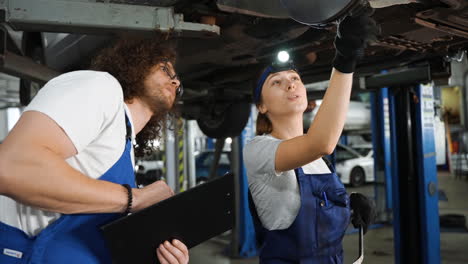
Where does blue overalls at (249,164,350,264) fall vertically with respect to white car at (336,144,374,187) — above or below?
above

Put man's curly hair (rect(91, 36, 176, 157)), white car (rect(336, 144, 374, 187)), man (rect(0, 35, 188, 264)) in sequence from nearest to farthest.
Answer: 1. man (rect(0, 35, 188, 264))
2. man's curly hair (rect(91, 36, 176, 157))
3. white car (rect(336, 144, 374, 187))

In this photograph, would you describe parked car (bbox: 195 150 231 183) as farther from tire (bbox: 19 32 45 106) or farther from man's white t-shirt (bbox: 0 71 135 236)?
man's white t-shirt (bbox: 0 71 135 236)

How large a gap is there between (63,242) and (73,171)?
203 millimetres

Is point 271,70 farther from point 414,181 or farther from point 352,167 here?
point 352,167

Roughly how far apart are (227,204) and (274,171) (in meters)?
0.29

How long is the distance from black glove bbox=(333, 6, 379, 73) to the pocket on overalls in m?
0.57

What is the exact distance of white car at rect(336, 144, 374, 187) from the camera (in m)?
10.3

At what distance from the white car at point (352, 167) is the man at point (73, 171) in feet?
31.2

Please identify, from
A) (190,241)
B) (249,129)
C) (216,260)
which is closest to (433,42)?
(190,241)

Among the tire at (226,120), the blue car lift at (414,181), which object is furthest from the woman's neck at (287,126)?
the tire at (226,120)

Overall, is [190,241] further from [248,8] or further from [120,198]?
[248,8]

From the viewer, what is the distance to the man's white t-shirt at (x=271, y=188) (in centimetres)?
146

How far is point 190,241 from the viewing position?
1.11 m

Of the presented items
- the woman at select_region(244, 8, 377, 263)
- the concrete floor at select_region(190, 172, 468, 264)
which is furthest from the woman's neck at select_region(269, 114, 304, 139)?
the concrete floor at select_region(190, 172, 468, 264)
